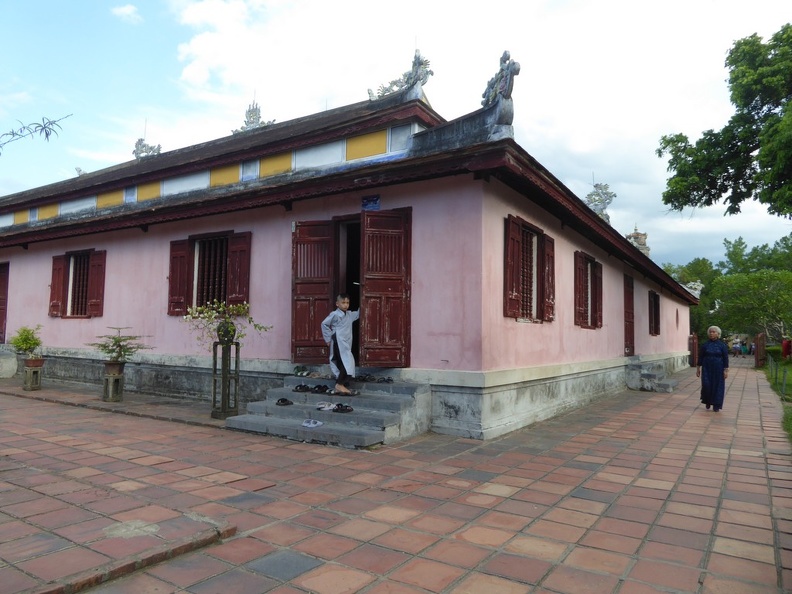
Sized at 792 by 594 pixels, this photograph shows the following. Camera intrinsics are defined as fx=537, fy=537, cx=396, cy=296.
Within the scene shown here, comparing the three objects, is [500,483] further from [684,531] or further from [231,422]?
[231,422]

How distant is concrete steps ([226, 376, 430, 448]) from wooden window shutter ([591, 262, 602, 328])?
6.56 m

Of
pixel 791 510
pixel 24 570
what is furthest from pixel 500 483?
pixel 24 570

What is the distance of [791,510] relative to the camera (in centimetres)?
416

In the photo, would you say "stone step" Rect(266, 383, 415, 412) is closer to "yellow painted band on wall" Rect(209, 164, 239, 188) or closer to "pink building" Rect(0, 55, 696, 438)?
"pink building" Rect(0, 55, 696, 438)

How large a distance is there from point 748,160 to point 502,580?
1597cm

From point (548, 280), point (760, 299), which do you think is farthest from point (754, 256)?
point (548, 280)

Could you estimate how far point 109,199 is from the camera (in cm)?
1207

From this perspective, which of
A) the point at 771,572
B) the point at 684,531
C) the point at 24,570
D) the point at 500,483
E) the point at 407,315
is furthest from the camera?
the point at 407,315

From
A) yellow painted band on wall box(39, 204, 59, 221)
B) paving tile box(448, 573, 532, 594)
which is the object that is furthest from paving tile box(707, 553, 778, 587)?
yellow painted band on wall box(39, 204, 59, 221)

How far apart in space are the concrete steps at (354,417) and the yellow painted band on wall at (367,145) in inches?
136

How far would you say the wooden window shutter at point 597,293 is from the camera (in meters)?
12.1

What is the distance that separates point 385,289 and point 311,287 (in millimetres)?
1359

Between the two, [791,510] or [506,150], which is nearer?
[791,510]

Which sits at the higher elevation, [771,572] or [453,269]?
[453,269]
